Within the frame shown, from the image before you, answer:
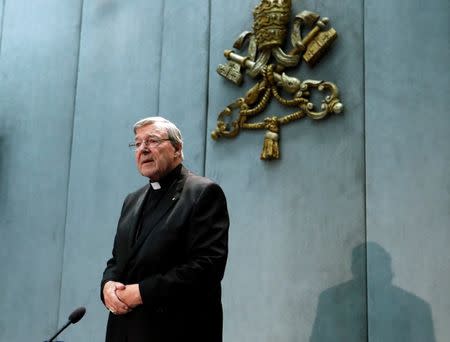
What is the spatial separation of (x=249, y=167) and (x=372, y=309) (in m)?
1.09

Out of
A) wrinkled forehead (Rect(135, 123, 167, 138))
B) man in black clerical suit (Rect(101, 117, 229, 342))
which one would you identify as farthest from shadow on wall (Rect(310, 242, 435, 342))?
wrinkled forehead (Rect(135, 123, 167, 138))

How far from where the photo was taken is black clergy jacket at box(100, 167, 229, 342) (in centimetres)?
211

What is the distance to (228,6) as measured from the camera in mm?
3752

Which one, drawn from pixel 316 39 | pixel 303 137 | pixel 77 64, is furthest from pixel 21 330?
pixel 316 39

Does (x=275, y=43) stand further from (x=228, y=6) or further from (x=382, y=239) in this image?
(x=382, y=239)

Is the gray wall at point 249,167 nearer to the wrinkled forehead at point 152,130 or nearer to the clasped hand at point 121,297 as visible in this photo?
the wrinkled forehead at point 152,130

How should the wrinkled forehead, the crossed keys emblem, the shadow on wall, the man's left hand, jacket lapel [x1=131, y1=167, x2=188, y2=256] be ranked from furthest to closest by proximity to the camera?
the crossed keys emblem, the shadow on wall, the wrinkled forehead, jacket lapel [x1=131, y1=167, x2=188, y2=256], the man's left hand

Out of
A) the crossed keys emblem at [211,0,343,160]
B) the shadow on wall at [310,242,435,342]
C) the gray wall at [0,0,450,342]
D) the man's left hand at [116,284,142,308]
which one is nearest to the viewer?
the man's left hand at [116,284,142,308]

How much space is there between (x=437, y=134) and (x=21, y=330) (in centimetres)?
322

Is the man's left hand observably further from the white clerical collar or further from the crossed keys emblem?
the crossed keys emblem

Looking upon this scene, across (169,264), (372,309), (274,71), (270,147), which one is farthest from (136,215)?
(274,71)

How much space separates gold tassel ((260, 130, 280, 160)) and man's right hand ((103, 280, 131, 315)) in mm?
1406

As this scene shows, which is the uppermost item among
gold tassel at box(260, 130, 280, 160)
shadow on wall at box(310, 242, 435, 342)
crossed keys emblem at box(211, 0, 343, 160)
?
crossed keys emblem at box(211, 0, 343, 160)

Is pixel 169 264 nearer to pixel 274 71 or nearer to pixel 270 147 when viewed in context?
pixel 270 147
